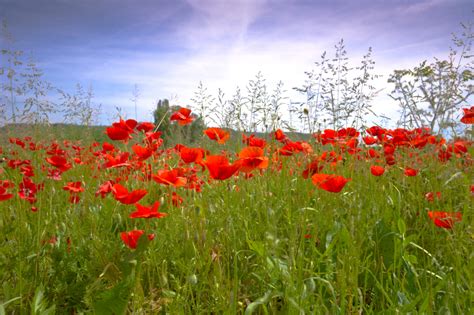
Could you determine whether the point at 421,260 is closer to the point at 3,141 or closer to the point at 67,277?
the point at 67,277

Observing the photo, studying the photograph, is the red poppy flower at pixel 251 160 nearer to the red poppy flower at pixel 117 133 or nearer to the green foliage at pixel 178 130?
the green foliage at pixel 178 130

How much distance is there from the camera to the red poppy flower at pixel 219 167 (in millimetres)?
1465

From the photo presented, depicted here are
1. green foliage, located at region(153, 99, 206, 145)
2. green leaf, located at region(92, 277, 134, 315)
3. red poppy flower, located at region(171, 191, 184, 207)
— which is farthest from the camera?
green foliage, located at region(153, 99, 206, 145)

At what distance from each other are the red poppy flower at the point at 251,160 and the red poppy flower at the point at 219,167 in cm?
9

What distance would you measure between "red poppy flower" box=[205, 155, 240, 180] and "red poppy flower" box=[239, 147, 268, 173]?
86mm

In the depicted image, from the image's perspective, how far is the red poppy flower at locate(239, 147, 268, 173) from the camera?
5.21 ft

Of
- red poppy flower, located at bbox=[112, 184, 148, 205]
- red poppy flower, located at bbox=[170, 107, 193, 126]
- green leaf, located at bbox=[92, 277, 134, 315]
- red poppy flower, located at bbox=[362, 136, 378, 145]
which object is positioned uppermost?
red poppy flower, located at bbox=[170, 107, 193, 126]

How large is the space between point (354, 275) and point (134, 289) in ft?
2.48

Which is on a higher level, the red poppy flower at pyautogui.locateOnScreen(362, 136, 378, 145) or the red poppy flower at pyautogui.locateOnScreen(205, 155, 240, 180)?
the red poppy flower at pyautogui.locateOnScreen(362, 136, 378, 145)

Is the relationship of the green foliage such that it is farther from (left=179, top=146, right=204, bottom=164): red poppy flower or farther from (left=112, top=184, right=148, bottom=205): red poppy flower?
(left=112, top=184, right=148, bottom=205): red poppy flower

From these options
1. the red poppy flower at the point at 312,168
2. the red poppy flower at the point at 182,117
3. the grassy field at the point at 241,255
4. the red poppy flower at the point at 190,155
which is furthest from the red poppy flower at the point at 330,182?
the red poppy flower at the point at 182,117

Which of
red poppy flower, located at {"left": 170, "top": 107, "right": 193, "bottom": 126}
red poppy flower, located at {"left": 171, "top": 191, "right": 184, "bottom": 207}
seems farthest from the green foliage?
red poppy flower, located at {"left": 171, "top": 191, "right": 184, "bottom": 207}

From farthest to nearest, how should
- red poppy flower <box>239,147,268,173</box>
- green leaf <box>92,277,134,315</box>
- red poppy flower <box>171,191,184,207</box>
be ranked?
red poppy flower <box>171,191,184,207</box>
red poppy flower <box>239,147,268,173</box>
green leaf <box>92,277,134,315</box>

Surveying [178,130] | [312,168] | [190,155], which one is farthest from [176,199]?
[178,130]
